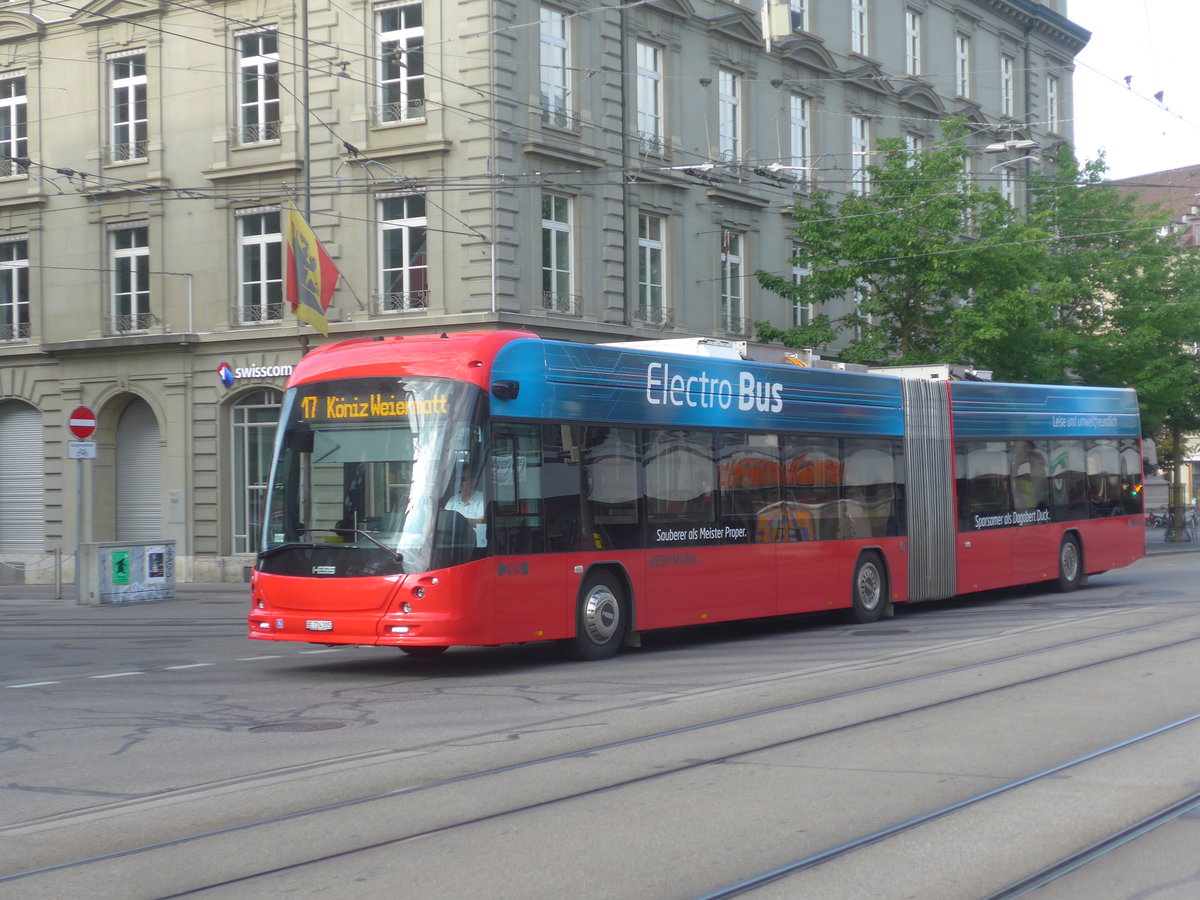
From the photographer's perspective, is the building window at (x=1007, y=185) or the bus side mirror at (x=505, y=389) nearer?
the bus side mirror at (x=505, y=389)

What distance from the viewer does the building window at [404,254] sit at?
29016mm

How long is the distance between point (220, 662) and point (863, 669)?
21.4 ft

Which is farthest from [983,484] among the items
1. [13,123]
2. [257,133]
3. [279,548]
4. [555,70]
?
[13,123]

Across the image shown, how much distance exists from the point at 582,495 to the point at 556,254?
52.7 feet

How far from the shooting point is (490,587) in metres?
13.3

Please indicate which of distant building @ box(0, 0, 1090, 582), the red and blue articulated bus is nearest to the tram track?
the red and blue articulated bus

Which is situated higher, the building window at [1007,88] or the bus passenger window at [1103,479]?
the building window at [1007,88]

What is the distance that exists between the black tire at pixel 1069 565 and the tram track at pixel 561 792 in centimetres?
1046

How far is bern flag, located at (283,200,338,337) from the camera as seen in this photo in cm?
2567

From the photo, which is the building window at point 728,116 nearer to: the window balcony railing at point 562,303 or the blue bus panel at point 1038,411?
the window balcony railing at point 562,303

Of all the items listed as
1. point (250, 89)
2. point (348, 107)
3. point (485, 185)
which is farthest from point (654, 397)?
point (250, 89)

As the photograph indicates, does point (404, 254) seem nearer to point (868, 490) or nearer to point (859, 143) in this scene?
point (868, 490)

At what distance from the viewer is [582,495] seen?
14430mm

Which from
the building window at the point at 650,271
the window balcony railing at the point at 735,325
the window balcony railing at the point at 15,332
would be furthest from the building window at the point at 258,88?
the window balcony railing at the point at 735,325
